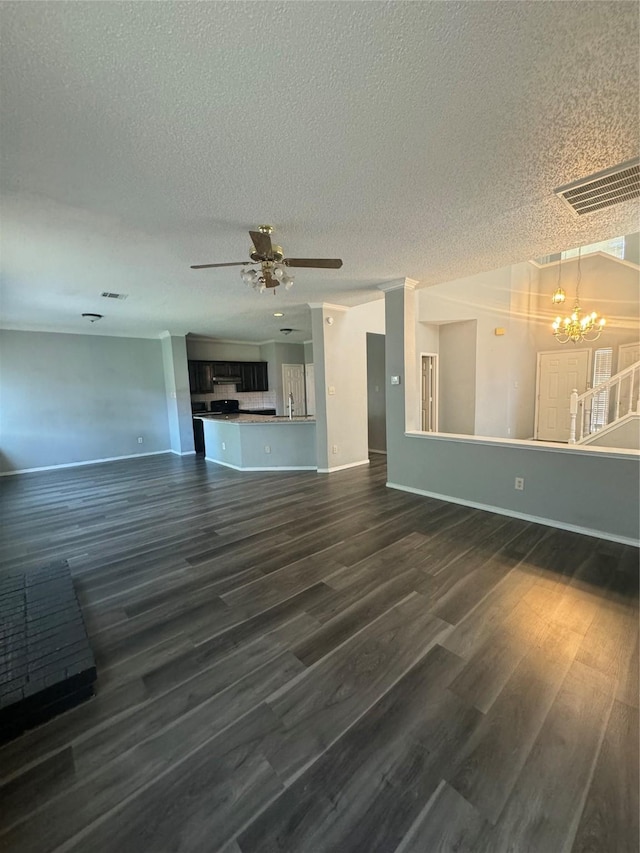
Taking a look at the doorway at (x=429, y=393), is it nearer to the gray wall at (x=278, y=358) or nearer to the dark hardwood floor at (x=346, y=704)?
the gray wall at (x=278, y=358)

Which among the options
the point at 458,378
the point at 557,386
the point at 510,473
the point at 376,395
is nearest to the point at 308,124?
the point at 510,473

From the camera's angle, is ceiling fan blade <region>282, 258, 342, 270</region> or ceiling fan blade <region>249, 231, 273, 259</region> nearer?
ceiling fan blade <region>249, 231, 273, 259</region>

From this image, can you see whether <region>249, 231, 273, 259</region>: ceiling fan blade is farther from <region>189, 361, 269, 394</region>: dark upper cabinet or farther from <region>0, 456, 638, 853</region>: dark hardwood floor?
<region>189, 361, 269, 394</region>: dark upper cabinet

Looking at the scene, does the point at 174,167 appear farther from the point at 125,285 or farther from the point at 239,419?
the point at 239,419

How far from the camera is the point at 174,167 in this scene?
190 cm

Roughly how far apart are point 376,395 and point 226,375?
4035mm

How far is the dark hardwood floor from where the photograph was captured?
1.11 metres

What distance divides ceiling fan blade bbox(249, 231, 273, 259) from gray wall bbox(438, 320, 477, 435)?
19.2 ft

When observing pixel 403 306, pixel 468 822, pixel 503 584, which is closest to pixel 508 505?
pixel 503 584

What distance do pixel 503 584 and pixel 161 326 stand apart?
6716 millimetres

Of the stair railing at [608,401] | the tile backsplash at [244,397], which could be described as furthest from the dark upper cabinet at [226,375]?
the stair railing at [608,401]

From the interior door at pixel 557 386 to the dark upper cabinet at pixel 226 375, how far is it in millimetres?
6950

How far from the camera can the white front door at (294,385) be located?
30.8 feet

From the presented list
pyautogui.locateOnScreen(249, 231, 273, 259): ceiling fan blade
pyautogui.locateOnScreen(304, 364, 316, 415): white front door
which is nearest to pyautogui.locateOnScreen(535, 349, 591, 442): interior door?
pyautogui.locateOnScreen(304, 364, 316, 415): white front door
